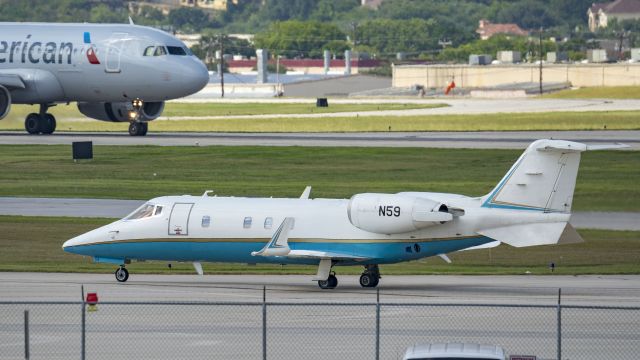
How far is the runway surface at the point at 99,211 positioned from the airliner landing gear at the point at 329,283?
13.8m

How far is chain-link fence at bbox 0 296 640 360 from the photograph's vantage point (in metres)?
26.9

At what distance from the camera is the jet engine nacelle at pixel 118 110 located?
87.0 m

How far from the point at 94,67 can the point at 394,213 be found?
2030 inches

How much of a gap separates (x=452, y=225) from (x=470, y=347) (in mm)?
12905

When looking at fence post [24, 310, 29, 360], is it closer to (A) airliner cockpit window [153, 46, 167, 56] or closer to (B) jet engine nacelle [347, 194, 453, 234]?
(B) jet engine nacelle [347, 194, 453, 234]

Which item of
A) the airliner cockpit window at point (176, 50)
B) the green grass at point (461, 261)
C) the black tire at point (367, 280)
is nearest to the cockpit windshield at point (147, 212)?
the green grass at point (461, 261)

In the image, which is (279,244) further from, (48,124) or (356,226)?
(48,124)

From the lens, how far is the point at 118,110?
87.4m

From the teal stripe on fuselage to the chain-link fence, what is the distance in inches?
112

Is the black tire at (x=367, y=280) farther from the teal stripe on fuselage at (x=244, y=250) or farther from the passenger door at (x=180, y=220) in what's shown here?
the passenger door at (x=180, y=220)

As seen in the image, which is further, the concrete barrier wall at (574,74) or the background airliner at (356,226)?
the concrete barrier wall at (574,74)

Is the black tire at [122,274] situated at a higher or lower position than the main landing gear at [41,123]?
lower

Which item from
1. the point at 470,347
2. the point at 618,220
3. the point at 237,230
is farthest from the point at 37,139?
the point at 470,347

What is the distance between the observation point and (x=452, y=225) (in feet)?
113
